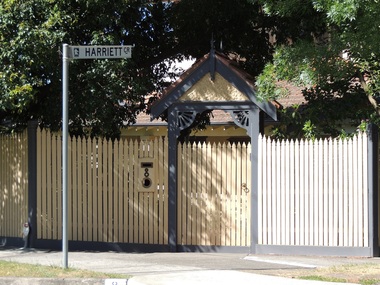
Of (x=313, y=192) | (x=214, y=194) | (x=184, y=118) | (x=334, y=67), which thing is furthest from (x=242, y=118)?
(x=334, y=67)

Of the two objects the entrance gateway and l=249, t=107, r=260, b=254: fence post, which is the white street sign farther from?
l=249, t=107, r=260, b=254: fence post

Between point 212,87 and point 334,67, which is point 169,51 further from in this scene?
point 334,67

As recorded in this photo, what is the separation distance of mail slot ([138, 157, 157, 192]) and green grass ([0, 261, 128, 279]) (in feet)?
9.84

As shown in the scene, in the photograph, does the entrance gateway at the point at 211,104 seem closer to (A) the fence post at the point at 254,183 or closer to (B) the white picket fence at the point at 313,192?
(A) the fence post at the point at 254,183

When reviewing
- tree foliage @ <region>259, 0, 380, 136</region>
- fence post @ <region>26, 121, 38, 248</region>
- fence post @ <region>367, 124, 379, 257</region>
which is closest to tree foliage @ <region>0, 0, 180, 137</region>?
fence post @ <region>26, 121, 38, 248</region>

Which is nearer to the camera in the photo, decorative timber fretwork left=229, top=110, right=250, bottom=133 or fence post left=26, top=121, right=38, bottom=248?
decorative timber fretwork left=229, top=110, right=250, bottom=133

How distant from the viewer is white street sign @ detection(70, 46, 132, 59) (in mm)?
11312

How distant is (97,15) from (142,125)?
7212 millimetres

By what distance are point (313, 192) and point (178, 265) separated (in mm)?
2816

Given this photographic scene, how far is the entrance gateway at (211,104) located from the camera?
1385 cm

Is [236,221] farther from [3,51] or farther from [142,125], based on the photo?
[142,125]

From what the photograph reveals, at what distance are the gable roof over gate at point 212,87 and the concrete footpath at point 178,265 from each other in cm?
259

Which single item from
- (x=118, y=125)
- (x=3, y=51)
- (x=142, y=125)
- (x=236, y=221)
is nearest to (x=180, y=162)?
(x=236, y=221)

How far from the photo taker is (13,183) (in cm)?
1502
